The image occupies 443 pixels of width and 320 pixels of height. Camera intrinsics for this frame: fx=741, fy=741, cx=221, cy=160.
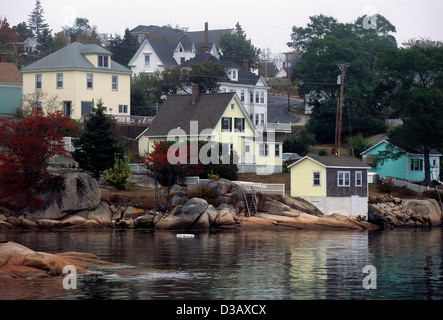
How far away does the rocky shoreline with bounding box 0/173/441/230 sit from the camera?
5700cm

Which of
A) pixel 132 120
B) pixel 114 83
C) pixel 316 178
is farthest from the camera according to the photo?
pixel 114 83

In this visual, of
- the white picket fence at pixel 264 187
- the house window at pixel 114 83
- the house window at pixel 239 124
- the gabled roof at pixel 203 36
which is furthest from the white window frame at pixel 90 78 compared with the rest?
the gabled roof at pixel 203 36

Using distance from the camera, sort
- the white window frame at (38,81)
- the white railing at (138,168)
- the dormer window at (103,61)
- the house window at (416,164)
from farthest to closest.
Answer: the dormer window at (103,61)
the white window frame at (38,81)
the house window at (416,164)
the white railing at (138,168)

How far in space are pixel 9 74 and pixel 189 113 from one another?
26916 millimetres

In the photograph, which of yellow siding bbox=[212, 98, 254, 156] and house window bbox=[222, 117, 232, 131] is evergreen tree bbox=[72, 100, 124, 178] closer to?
yellow siding bbox=[212, 98, 254, 156]

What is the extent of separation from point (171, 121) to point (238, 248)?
34313 mm

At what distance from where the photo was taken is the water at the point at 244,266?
31.0 m

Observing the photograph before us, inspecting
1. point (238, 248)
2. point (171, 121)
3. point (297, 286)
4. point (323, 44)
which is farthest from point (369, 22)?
point (297, 286)

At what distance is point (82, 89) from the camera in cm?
8512

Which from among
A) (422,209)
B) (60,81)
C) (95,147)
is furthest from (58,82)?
(422,209)

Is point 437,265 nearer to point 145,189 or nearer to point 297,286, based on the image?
point 297,286

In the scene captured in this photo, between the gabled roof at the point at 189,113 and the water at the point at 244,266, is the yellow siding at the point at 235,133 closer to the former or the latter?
the gabled roof at the point at 189,113

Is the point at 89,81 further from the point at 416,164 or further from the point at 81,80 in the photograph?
the point at 416,164

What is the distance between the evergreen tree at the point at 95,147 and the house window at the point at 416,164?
115 ft
